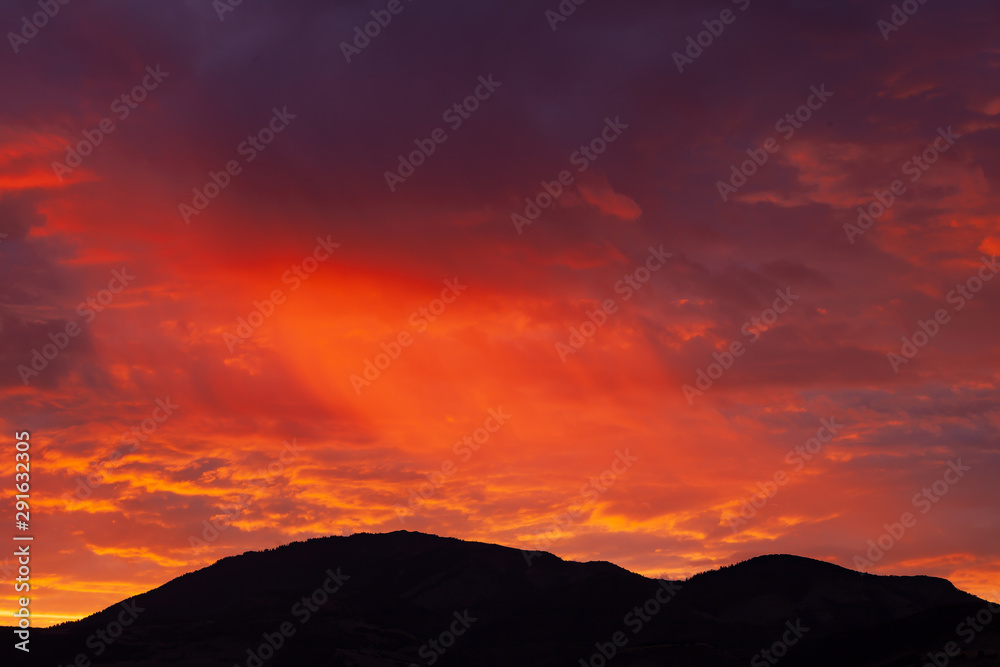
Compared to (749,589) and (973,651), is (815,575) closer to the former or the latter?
(749,589)

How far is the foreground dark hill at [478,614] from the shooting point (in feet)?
449

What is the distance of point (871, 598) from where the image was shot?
168m

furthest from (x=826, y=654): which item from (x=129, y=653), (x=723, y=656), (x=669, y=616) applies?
(x=129, y=653)

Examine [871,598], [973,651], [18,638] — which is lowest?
[973,651]

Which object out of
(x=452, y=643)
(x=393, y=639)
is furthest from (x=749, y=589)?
(x=393, y=639)

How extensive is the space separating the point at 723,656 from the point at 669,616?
5782 centimetres

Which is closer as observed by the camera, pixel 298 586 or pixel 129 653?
pixel 129 653

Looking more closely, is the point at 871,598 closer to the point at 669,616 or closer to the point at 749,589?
the point at 749,589

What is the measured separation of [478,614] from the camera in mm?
175125

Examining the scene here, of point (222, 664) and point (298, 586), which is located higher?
point (298, 586)

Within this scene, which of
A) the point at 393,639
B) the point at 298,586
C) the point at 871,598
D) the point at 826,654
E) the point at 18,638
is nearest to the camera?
the point at 826,654

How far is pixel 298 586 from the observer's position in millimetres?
185750

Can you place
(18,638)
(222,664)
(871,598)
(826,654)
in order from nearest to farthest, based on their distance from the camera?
(826,654), (222,664), (18,638), (871,598)

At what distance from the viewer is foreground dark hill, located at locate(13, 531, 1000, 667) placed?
137000mm
